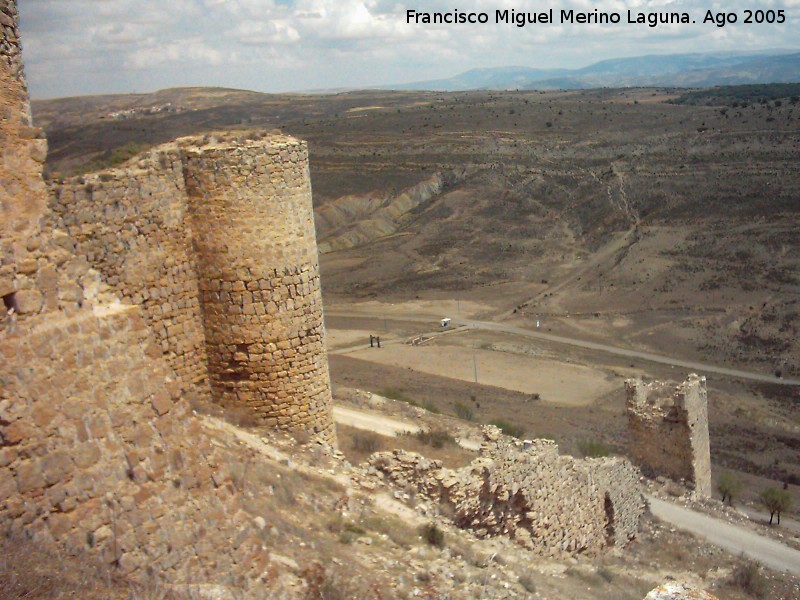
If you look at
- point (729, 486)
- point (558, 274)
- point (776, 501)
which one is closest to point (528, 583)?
point (776, 501)

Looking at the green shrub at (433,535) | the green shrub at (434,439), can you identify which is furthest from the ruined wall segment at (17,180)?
the green shrub at (434,439)

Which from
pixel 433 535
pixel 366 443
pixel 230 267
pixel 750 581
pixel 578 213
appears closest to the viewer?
pixel 433 535

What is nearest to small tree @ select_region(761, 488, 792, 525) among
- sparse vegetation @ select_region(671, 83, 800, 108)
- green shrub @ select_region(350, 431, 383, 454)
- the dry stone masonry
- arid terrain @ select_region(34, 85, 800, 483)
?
arid terrain @ select_region(34, 85, 800, 483)

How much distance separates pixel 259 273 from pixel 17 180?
4.89 meters

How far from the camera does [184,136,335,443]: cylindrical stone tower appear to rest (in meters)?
9.97

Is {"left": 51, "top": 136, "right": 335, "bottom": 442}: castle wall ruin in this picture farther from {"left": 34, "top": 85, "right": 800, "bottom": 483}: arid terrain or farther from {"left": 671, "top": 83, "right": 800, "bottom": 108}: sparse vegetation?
{"left": 671, "top": 83, "right": 800, "bottom": 108}: sparse vegetation

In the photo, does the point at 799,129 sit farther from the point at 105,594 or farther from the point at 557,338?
the point at 105,594

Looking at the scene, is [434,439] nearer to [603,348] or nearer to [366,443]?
[366,443]

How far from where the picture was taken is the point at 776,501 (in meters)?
19.0

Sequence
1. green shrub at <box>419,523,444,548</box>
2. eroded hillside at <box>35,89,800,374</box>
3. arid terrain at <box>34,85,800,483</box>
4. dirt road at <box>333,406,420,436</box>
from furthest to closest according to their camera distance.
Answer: eroded hillside at <box>35,89,800,374</box>, arid terrain at <box>34,85,800,483</box>, dirt road at <box>333,406,420,436</box>, green shrub at <box>419,523,444,548</box>

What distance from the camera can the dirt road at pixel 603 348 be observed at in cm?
3319

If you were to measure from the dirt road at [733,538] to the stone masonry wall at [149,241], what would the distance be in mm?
10067

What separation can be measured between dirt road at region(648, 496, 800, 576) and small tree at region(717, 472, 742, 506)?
4.02 meters

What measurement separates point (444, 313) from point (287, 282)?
1382 inches
